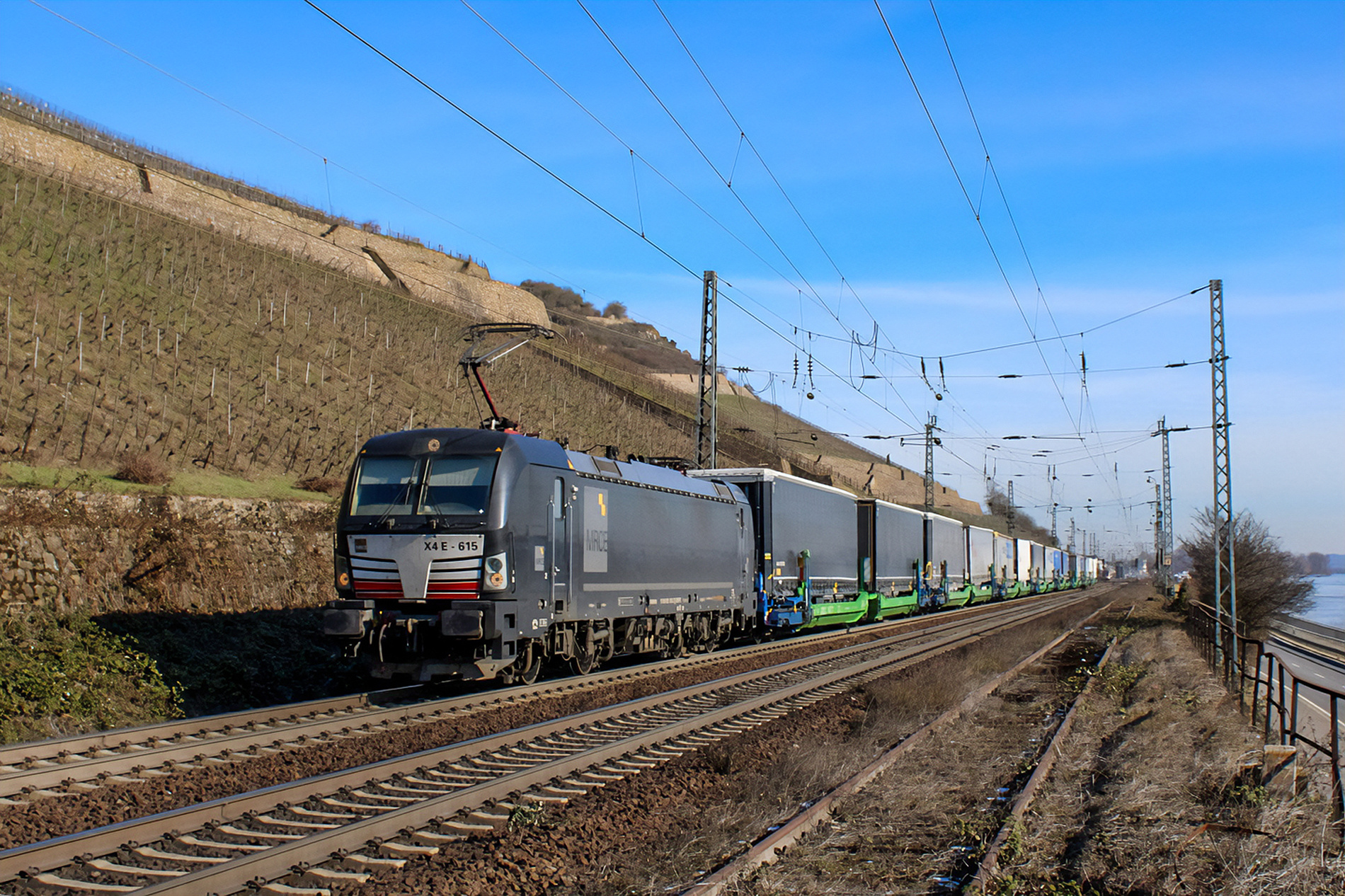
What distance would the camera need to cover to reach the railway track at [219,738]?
7906 mm

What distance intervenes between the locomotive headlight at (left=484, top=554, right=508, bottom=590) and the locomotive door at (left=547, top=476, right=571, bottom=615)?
3.91ft

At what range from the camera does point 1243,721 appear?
41.0 feet

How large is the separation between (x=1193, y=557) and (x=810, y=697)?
46.6 metres

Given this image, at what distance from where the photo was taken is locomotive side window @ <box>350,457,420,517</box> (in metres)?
13.0

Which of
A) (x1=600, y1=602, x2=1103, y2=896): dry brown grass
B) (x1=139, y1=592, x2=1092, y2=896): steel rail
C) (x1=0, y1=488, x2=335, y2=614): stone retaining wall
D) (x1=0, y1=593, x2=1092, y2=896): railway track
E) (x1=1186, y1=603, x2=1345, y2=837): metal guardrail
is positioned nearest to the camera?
(x1=139, y1=592, x2=1092, y2=896): steel rail

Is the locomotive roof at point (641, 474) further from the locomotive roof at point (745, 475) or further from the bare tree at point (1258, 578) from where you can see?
the bare tree at point (1258, 578)

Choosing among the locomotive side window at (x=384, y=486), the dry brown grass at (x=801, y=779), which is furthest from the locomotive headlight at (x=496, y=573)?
the dry brown grass at (x=801, y=779)

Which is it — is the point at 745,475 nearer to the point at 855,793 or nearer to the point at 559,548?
the point at 559,548

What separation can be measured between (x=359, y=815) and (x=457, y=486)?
6270mm

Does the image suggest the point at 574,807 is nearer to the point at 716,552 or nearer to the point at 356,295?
the point at 716,552

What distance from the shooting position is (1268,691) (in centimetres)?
1166

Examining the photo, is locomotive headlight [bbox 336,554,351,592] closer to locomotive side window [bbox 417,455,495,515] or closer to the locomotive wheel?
locomotive side window [bbox 417,455,495,515]

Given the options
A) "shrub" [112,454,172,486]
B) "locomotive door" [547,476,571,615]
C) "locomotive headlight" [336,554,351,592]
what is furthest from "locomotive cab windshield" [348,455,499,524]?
"shrub" [112,454,172,486]

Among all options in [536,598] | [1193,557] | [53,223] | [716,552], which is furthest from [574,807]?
[1193,557]
